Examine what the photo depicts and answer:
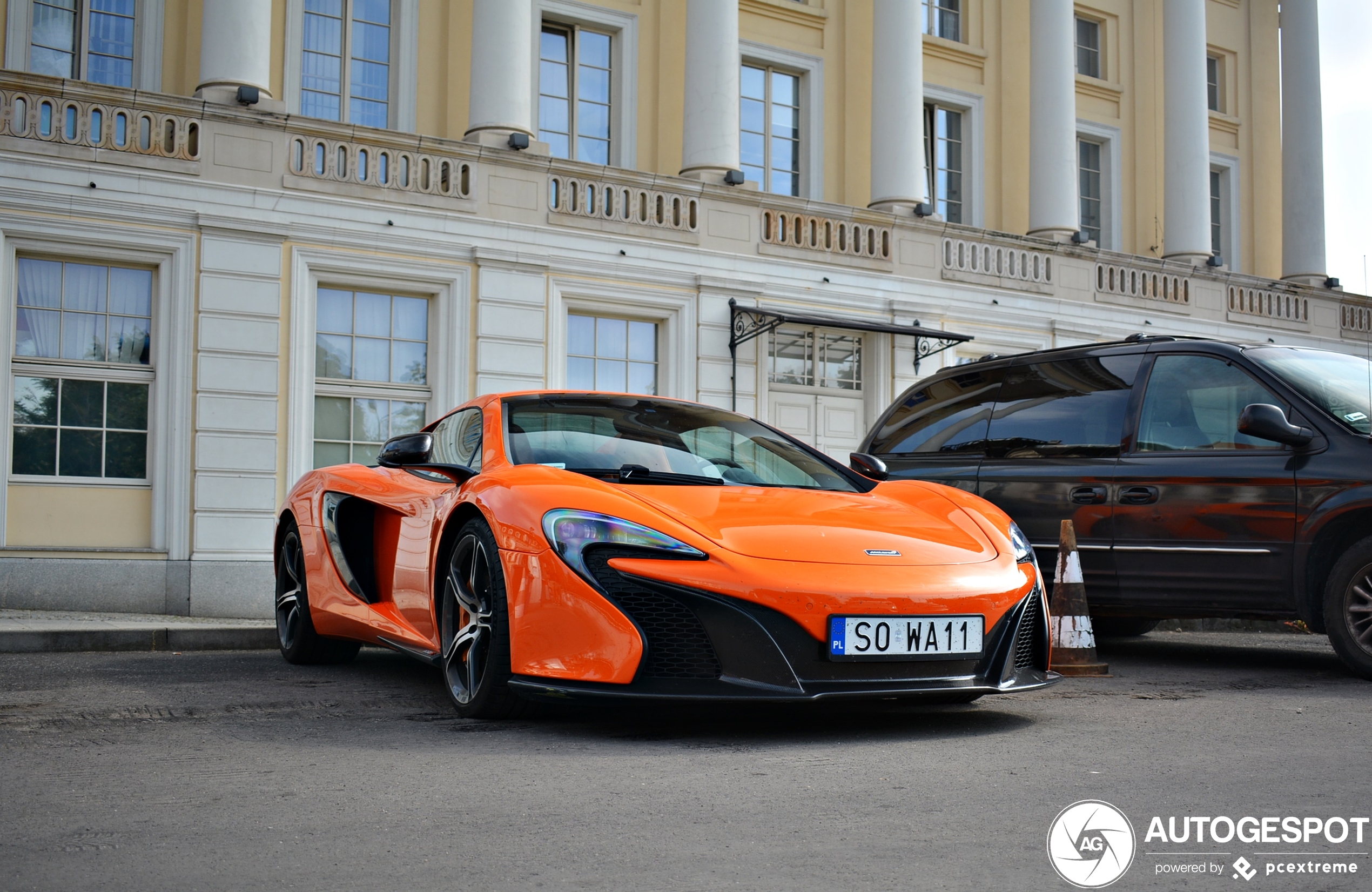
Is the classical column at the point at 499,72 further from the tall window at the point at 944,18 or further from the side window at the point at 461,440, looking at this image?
the side window at the point at 461,440

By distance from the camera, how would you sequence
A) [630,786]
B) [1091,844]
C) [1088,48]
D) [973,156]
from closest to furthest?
[1091,844]
[630,786]
[973,156]
[1088,48]

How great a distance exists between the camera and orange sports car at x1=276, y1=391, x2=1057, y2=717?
4250mm

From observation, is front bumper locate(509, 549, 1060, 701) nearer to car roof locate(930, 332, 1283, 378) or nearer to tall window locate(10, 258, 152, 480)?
car roof locate(930, 332, 1283, 378)

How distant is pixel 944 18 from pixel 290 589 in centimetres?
1845

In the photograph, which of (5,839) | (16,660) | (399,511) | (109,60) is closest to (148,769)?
(5,839)

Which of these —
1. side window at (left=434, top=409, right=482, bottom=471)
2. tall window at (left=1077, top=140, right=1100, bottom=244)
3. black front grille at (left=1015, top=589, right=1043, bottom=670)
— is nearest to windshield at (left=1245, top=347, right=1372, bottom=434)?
black front grille at (left=1015, top=589, right=1043, bottom=670)

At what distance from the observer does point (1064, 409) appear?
24.8 ft

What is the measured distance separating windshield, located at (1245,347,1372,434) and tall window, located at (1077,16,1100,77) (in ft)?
61.1

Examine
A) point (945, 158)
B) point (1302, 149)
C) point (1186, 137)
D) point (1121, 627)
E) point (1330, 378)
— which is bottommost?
point (1121, 627)

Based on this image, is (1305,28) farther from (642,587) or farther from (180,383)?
(642,587)

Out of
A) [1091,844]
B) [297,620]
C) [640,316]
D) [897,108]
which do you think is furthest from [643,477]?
[897,108]

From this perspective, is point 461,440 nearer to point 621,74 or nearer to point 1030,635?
point 1030,635

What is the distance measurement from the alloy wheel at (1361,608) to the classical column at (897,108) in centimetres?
1308

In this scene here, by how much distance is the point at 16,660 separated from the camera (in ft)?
24.6
